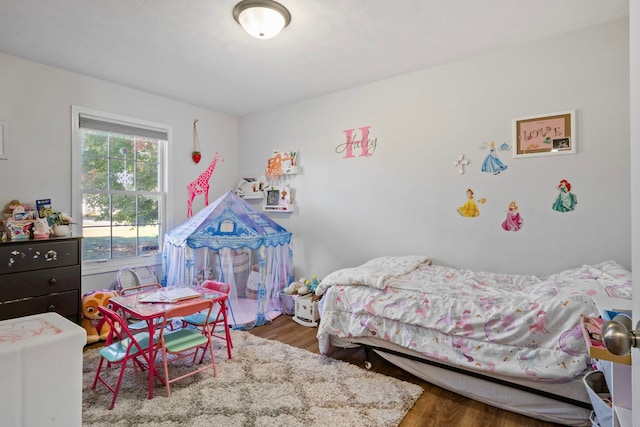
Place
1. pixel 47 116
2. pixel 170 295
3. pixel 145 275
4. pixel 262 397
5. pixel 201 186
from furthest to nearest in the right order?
pixel 201 186 < pixel 145 275 < pixel 47 116 < pixel 170 295 < pixel 262 397

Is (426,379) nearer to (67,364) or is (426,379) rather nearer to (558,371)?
(558,371)

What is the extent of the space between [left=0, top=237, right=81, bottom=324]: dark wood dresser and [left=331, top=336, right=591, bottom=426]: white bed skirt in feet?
8.58

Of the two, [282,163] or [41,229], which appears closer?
[41,229]

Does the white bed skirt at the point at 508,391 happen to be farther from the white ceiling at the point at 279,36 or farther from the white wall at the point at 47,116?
the white wall at the point at 47,116

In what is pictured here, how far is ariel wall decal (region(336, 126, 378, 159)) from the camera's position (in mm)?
3564

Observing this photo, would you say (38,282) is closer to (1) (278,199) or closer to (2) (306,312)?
(2) (306,312)

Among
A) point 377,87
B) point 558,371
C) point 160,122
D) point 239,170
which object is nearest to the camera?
point 558,371

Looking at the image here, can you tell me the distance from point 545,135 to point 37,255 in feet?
13.8

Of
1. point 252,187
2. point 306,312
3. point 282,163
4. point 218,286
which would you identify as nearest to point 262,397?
point 218,286

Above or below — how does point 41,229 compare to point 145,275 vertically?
above

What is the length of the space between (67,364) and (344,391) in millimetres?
1928

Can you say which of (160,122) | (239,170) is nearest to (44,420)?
(160,122)

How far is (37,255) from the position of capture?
2709 millimetres

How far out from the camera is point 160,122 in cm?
396
